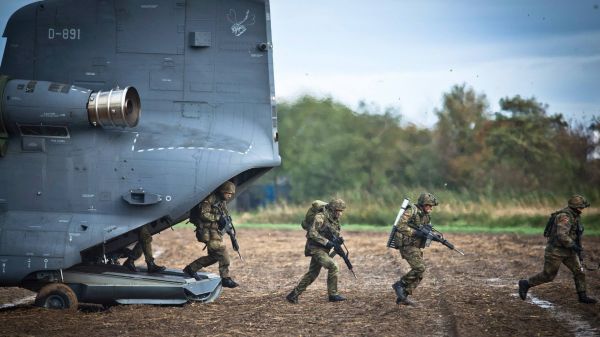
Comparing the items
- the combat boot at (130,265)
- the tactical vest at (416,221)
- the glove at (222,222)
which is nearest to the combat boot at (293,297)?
the glove at (222,222)

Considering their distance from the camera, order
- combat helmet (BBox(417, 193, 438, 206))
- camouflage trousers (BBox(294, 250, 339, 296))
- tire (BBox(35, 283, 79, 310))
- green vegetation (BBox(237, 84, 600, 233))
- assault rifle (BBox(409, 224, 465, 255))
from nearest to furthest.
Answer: tire (BBox(35, 283, 79, 310))
assault rifle (BBox(409, 224, 465, 255))
combat helmet (BBox(417, 193, 438, 206))
camouflage trousers (BBox(294, 250, 339, 296))
green vegetation (BBox(237, 84, 600, 233))

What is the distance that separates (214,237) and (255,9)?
13.3 ft

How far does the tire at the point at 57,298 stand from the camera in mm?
14688

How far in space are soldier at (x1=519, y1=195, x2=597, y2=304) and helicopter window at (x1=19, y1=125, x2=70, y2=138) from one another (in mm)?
8155

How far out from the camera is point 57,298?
14727mm

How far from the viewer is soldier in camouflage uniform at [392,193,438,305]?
15023 millimetres

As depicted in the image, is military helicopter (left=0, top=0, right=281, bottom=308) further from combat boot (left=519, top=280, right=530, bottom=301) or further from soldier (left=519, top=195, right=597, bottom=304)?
soldier (left=519, top=195, right=597, bottom=304)

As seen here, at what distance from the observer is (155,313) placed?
1445 cm

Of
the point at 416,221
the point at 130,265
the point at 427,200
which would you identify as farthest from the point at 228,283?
the point at 427,200

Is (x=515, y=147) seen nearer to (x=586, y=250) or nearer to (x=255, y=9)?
(x=586, y=250)

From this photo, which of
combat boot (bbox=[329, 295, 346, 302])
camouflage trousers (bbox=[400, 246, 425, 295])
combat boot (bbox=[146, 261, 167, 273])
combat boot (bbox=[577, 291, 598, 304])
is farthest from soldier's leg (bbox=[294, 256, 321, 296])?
combat boot (bbox=[577, 291, 598, 304])

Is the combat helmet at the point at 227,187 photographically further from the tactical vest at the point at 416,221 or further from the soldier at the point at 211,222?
the tactical vest at the point at 416,221

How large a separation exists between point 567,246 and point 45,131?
8.72m

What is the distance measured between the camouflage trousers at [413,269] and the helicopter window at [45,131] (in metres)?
5.94
